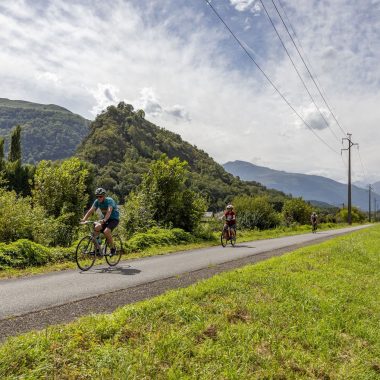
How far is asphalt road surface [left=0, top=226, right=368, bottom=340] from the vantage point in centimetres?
623

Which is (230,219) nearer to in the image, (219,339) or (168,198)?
(168,198)

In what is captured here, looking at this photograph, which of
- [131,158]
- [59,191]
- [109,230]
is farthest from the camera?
[131,158]

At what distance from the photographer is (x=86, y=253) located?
37.0 feet

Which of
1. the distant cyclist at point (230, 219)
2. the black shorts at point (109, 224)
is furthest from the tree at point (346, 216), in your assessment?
the black shorts at point (109, 224)

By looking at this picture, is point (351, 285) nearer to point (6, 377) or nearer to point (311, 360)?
point (311, 360)

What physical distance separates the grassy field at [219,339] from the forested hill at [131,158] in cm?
10585

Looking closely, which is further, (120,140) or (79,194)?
(120,140)

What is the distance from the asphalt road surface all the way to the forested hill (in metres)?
102

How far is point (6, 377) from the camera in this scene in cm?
380

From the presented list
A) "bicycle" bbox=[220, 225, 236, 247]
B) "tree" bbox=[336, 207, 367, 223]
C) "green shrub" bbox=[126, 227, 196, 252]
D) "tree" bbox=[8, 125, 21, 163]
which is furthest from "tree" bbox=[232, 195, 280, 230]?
"tree" bbox=[336, 207, 367, 223]

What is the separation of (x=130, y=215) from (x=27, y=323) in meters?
15.8

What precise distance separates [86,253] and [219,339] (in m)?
6.78

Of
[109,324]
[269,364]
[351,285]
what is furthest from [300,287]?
[109,324]

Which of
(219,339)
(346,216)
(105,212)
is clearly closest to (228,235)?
(105,212)
